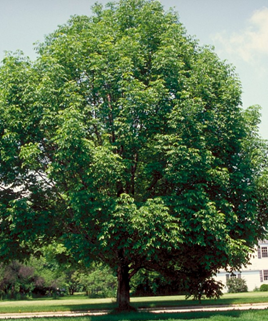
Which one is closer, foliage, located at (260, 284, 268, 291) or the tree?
the tree

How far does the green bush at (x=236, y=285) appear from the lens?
180 feet

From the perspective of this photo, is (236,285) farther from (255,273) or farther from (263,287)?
(255,273)

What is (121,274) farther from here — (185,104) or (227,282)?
(227,282)

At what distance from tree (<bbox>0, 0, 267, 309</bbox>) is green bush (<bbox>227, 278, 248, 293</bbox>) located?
120ft

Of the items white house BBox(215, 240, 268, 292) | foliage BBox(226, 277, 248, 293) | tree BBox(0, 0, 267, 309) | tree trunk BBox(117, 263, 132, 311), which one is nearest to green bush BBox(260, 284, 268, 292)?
foliage BBox(226, 277, 248, 293)

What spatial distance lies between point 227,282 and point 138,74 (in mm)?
43945

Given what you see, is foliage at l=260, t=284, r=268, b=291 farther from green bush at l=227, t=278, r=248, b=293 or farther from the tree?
the tree

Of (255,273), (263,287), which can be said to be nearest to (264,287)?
(263,287)

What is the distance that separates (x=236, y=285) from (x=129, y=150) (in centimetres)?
4334

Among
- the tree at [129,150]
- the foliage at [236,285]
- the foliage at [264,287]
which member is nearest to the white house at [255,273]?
the foliage at [236,285]

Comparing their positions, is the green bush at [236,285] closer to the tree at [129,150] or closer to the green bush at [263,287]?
the green bush at [263,287]

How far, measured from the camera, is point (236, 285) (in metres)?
55.1

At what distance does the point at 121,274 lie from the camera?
71.7 feet

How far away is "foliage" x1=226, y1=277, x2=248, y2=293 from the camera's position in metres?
54.8
